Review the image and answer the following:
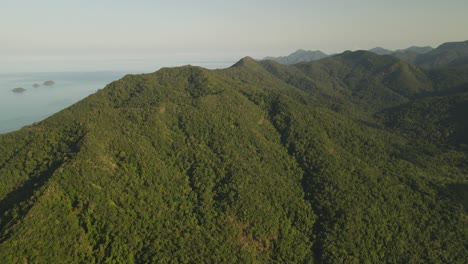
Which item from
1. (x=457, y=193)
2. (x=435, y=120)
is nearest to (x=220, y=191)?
(x=457, y=193)

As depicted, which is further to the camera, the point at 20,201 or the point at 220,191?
the point at 220,191

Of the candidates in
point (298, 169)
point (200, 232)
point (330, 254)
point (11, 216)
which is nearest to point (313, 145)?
point (298, 169)

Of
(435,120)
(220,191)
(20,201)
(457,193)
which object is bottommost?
(457,193)

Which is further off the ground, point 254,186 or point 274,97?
point 274,97

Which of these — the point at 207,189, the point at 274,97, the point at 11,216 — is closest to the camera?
the point at 11,216

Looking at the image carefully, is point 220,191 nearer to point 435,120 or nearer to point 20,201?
point 20,201

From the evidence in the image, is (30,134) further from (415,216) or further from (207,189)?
(415,216)

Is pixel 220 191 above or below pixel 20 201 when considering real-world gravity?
below

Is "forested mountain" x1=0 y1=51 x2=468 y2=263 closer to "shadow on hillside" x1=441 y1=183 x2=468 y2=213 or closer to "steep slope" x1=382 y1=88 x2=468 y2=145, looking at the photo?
"shadow on hillside" x1=441 y1=183 x2=468 y2=213

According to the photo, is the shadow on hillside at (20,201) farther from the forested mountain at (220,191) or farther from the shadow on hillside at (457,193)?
the shadow on hillside at (457,193)
